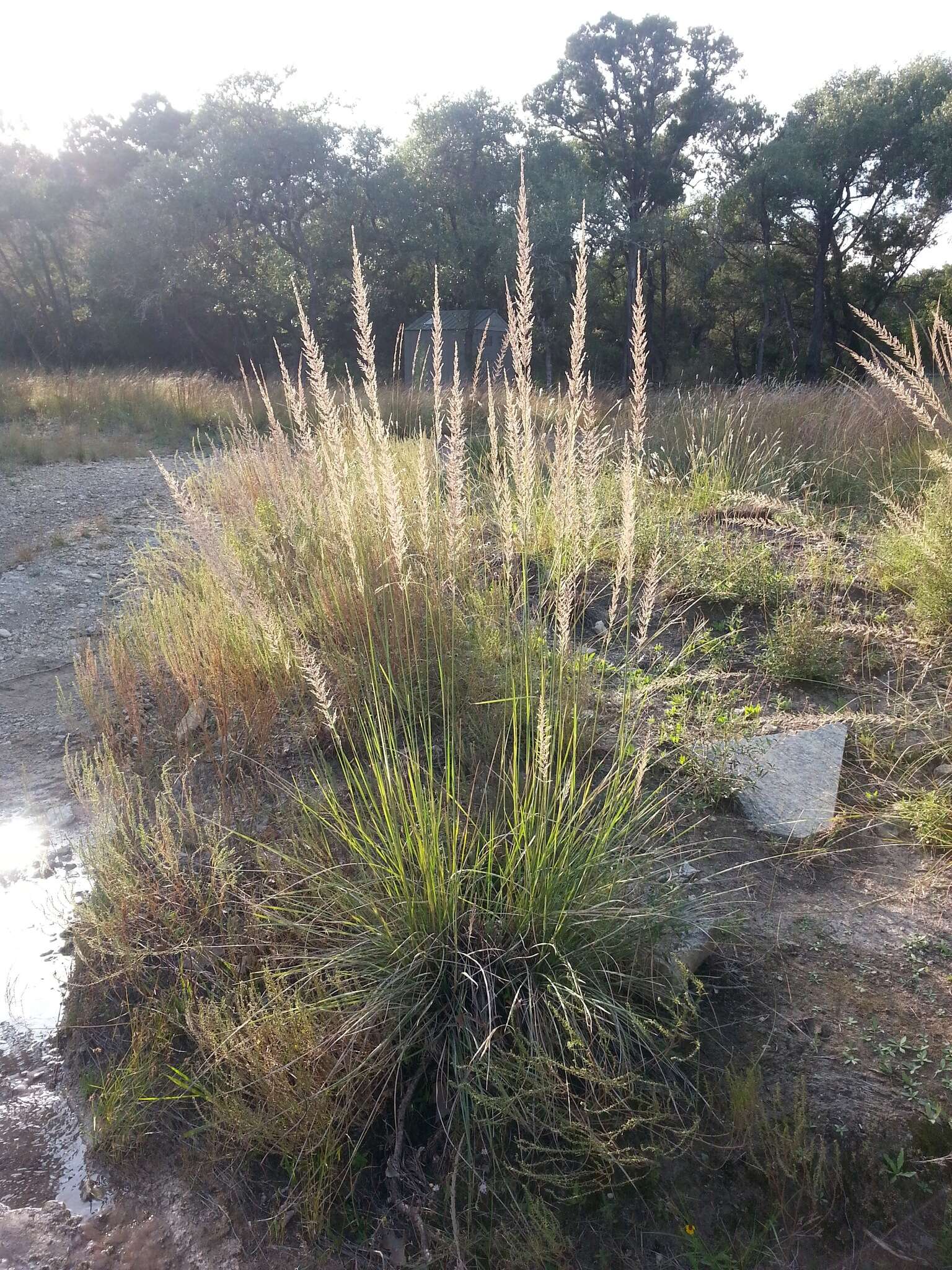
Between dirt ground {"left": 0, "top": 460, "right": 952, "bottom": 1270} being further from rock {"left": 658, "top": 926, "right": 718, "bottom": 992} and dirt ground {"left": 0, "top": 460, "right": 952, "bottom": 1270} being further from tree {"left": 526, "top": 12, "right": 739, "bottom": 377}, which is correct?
tree {"left": 526, "top": 12, "right": 739, "bottom": 377}

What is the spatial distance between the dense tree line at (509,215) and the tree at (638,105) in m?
0.06

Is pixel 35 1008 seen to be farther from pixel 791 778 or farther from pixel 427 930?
pixel 791 778

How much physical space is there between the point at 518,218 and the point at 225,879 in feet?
6.60

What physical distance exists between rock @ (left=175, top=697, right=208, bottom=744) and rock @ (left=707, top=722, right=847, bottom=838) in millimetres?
2063

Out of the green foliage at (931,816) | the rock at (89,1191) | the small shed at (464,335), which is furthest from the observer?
the small shed at (464,335)

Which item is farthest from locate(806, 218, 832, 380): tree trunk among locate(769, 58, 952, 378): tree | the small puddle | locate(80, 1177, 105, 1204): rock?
locate(80, 1177, 105, 1204): rock

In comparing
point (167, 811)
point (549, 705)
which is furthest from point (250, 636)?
point (549, 705)

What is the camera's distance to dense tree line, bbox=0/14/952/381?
68.6 ft

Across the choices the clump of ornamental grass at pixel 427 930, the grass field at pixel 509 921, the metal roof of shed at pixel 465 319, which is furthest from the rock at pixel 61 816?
the metal roof of shed at pixel 465 319

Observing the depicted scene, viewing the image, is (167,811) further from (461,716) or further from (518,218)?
(518,218)

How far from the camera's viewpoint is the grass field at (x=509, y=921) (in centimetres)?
181

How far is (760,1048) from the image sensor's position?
201 cm

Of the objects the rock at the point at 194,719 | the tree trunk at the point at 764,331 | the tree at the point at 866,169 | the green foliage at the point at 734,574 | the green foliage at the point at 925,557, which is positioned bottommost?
the tree trunk at the point at 764,331

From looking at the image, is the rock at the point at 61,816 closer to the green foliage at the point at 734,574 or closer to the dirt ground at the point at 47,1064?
the dirt ground at the point at 47,1064
